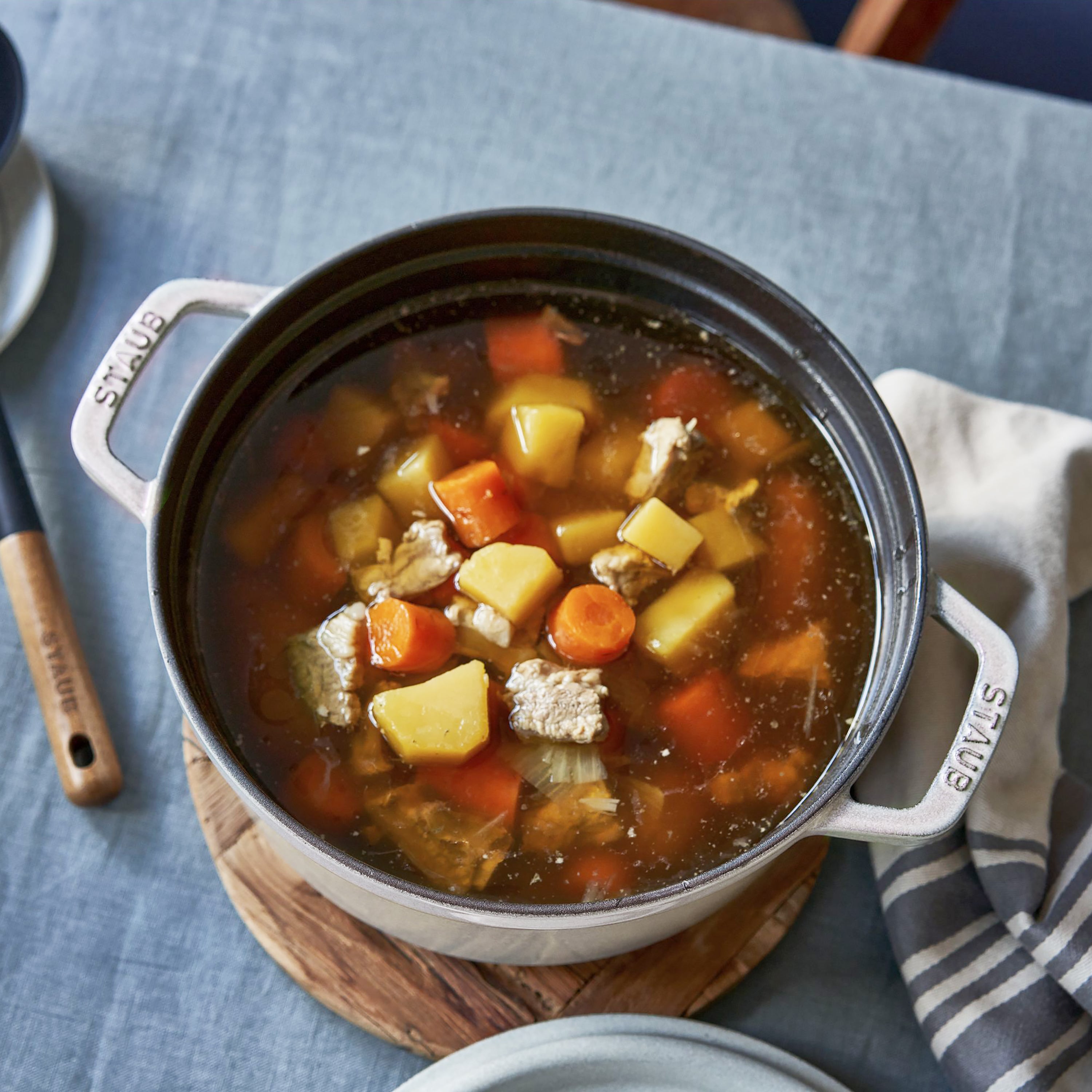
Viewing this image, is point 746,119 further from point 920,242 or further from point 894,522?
point 894,522

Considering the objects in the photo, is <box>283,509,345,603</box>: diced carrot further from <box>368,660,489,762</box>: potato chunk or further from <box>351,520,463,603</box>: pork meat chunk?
<box>368,660,489,762</box>: potato chunk

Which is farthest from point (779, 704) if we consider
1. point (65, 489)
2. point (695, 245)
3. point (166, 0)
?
point (166, 0)

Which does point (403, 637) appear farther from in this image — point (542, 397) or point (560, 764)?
point (542, 397)

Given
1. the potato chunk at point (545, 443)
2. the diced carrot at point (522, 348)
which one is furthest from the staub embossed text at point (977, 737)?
the diced carrot at point (522, 348)

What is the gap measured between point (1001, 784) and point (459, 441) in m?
0.77

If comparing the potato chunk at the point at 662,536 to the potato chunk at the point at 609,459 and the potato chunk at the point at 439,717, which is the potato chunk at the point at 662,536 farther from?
the potato chunk at the point at 439,717

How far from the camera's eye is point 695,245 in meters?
1.26

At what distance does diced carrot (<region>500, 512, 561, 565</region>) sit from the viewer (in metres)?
1.26

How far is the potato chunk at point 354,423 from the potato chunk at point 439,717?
0.30 meters

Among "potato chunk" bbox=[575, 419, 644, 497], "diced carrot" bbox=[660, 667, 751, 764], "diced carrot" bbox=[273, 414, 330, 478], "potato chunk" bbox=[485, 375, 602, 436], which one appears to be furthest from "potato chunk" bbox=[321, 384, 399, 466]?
"diced carrot" bbox=[660, 667, 751, 764]

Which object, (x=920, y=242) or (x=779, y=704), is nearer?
(x=779, y=704)

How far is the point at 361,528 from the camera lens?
4.07 ft

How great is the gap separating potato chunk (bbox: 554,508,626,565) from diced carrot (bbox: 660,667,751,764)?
185mm

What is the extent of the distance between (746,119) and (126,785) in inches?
53.4
